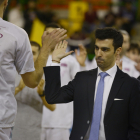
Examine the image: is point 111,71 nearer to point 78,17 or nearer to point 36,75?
point 36,75

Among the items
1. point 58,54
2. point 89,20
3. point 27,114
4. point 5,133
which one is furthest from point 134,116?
point 89,20

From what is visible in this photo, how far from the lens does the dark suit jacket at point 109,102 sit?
10.0 ft

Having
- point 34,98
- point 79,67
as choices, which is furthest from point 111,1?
point 34,98

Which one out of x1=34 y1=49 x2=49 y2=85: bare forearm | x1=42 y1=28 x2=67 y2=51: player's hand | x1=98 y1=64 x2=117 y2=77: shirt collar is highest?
x1=42 y1=28 x2=67 y2=51: player's hand

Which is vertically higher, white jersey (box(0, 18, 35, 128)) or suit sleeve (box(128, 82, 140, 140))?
white jersey (box(0, 18, 35, 128))

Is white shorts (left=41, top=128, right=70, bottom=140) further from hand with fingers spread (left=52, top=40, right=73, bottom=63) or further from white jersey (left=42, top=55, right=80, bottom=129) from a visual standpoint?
hand with fingers spread (left=52, top=40, right=73, bottom=63)

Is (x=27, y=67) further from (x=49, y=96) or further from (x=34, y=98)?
(x=34, y=98)

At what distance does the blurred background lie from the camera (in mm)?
13219

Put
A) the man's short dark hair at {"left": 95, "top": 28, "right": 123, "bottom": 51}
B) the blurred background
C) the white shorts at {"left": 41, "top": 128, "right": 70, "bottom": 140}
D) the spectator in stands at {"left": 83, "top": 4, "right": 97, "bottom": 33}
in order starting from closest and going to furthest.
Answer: the man's short dark hair at {"left": 95, "top": 28, "right": 123, "bottom": 51} < the white shorts at {"left": 41, "top": 128, "right": 70, "bottom": 140} < the blurred background < the spectator in stands at {"left": 83, "top": 4, "right": 97, "bottom": 33}

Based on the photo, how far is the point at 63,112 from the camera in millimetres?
5293

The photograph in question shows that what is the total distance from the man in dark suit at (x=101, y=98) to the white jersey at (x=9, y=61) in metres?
0.50

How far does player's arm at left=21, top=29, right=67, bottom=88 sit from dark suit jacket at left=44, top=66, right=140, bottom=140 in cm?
17

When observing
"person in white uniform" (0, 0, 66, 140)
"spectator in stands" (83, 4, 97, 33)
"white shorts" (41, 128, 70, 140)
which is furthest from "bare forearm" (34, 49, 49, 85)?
"spectator in stands" (83, 4, 97, 33)

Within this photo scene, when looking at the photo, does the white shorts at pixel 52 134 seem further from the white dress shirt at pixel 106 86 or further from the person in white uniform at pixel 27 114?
the white dress shirt at pixel 106 86
